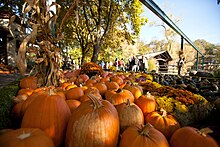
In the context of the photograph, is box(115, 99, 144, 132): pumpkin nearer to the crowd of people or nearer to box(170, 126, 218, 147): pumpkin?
box(170, 126, 218, 147): pumpkin

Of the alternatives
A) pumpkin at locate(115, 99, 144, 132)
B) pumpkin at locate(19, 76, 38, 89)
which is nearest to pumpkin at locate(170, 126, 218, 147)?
pumpkin at locate(115, 99, 144, 132)

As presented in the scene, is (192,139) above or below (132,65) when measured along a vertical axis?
below

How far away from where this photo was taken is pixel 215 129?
3.92ft

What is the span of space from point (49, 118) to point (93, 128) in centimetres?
31

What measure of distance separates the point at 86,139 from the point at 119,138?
0.27 meters

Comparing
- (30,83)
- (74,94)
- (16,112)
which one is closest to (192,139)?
(74,94)

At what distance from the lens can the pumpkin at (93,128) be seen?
1.04m

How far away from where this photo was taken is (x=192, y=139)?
1.11 meters

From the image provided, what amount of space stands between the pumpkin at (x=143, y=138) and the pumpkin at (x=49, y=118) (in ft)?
1.30

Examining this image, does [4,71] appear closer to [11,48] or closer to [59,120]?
[11,48]

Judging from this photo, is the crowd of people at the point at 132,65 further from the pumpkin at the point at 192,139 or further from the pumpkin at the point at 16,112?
the pumpkin at the point at 192,139

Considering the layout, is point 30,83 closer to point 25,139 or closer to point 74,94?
point 74,94

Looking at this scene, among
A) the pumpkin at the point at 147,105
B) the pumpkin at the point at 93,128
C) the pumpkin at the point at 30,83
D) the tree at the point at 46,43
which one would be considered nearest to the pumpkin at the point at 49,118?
the pumpkin at the point at 93,128

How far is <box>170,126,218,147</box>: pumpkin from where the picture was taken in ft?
3.54
